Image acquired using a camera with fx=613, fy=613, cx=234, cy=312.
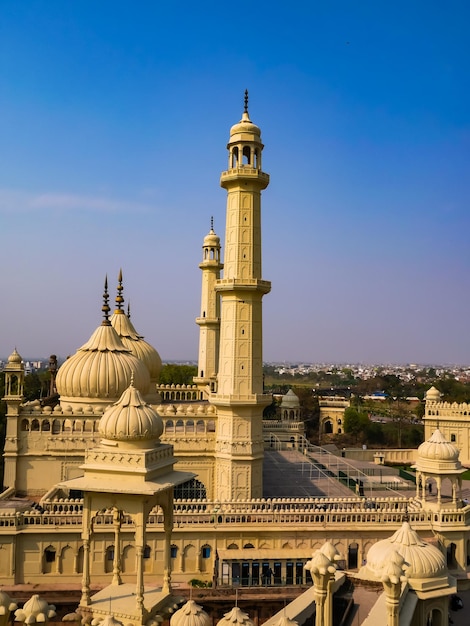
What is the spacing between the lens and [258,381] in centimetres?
2188

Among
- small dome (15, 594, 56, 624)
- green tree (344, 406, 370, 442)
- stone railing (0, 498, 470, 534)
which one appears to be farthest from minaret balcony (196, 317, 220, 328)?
small dome (15, 594, 56, 624)

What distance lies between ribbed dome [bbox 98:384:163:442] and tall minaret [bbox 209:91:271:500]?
908cm

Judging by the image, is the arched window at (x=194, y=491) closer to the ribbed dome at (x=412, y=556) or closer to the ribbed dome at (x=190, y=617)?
the ribbed dome at (x=412, y=556)

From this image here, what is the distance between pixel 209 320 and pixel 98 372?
12.7m

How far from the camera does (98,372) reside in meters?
23.5

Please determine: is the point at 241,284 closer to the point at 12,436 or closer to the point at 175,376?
the point at 12,436

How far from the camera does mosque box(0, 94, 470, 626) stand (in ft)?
38.3

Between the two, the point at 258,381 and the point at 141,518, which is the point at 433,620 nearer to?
the point at 141,518

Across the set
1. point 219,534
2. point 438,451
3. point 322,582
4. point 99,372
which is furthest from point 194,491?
point 322,582

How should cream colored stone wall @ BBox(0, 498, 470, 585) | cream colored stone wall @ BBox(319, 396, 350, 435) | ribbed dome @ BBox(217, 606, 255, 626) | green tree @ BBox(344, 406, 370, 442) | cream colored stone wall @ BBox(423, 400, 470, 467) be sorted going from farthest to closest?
cream colored stone wall @ BBox(319, 396, 350, 435) < green tree @ BBox(344, 406, 370, 442) < cream colored stone wall @ BBox(423, 400, 470, 467) < cream colored stone wall @ BBox(0, 498, 470, 585) < ribbed dome @ BBox(217, 606, 255, 626)

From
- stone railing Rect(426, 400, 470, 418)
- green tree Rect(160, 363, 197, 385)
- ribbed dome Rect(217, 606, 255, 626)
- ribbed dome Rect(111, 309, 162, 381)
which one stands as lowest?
ribbed dome Rect(217, 606, 255, 626)

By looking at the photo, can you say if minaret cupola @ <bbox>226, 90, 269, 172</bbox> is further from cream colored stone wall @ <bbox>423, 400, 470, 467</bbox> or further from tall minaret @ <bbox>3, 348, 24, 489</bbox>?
cream colored stone wall @ <bbox>423, 400, 470, 467</bbox>

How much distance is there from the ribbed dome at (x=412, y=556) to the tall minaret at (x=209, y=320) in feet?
71.3

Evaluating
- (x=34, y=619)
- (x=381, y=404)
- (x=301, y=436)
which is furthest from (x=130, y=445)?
(x=381, y=404)
